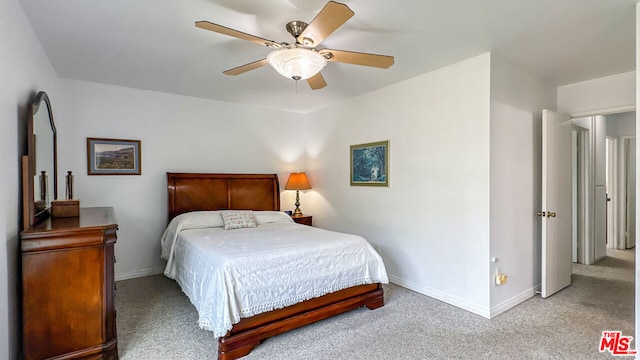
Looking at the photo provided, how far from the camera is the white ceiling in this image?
2.13 metres

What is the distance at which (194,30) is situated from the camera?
2461mm

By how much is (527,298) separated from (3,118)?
4635 millimetres

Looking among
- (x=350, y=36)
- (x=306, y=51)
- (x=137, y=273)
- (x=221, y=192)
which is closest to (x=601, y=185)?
(x=350, y=36)

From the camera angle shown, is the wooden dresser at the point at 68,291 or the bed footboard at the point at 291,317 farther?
the bed footboard at the point at 291,317

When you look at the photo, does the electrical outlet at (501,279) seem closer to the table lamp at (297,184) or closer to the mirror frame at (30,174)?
the table lamp at (297,184)

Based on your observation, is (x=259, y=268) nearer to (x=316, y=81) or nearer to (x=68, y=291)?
(x=68, y=291)

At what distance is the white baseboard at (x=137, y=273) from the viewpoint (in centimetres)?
401

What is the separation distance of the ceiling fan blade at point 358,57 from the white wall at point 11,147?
6.26 ft

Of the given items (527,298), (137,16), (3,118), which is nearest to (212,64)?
(137,16)

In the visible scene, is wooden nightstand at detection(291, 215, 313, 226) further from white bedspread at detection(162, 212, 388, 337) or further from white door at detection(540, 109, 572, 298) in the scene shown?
white door at detection(540, 109, 572, 298)

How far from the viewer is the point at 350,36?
8.32 ft

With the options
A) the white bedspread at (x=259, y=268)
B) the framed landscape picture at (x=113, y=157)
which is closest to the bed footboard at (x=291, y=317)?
the white bedspread at (x=259, y=268)

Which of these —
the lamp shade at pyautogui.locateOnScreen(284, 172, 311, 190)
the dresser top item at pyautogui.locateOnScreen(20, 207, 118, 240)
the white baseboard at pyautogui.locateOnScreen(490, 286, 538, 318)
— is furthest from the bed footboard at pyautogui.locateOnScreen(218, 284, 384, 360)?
the lamp shade at pyautogui.locateOnScreen(284, 172, 311, 190)

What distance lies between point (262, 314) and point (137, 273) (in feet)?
8.37
